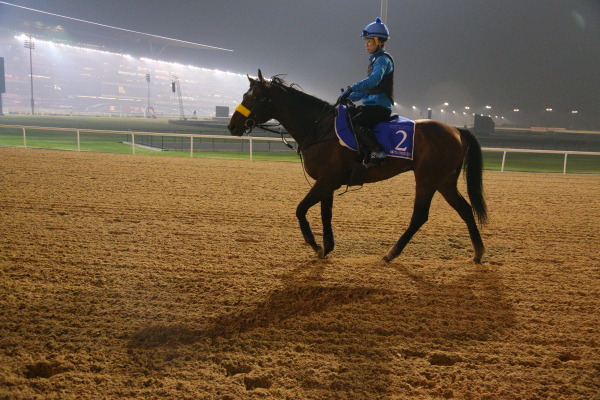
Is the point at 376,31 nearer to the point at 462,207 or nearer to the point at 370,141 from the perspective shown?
the point at 370,141

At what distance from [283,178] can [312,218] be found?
5.46m

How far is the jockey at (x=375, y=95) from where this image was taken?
16.7 ft

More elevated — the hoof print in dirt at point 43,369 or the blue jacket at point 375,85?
the blue jacket at point 375,85

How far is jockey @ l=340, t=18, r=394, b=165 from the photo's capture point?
5.10m

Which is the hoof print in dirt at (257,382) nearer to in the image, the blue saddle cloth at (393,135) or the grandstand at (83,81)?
the blue saddle cloth at (393,135)

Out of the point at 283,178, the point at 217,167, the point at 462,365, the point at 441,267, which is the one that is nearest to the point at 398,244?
the point at 441,267

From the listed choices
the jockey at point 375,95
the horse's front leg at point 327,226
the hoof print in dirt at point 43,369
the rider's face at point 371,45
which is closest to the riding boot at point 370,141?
the jockey at point 375,95

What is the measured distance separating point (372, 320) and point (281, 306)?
0.83 metres

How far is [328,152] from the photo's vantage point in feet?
17.2

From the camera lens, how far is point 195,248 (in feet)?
18.7

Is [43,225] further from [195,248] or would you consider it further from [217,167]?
[217,167]

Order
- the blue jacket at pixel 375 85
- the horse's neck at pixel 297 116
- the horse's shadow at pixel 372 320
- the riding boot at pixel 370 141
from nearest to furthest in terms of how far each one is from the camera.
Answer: the horse's shadow at pixel 372 320 → the blue jacket at pixel 375 85 → the riding boot at pixel 370 141 → the horse's neck at pixel 297 116

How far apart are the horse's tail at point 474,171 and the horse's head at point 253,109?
260 centimetres

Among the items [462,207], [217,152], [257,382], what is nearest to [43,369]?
[257,382]
